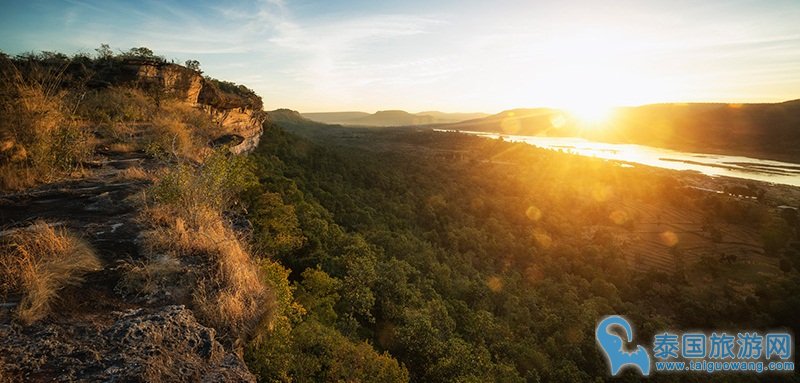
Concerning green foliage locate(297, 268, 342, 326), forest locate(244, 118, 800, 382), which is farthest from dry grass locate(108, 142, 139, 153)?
green foliage locate(297, 268, 342, 326)

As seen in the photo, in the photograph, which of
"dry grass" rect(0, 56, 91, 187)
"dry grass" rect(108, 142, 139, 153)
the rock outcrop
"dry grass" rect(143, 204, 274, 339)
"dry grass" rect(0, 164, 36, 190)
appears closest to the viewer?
"dry grass" rect(143, 204, 274, 339)

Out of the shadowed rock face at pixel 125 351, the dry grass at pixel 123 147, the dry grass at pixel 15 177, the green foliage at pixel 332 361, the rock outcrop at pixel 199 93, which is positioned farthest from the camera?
the rock outcrop at pixel 199 93

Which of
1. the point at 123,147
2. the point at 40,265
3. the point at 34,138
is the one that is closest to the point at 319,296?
the point at 123,147

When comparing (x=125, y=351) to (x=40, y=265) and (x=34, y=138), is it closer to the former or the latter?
(x=40, y=265)

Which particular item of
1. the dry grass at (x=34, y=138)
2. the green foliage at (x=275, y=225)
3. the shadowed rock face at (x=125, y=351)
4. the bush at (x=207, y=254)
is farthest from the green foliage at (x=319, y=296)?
the dry grass at (x=34, y=138)

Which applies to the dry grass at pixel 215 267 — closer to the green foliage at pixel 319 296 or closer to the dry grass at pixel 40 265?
the dry grass at pixel 40 265

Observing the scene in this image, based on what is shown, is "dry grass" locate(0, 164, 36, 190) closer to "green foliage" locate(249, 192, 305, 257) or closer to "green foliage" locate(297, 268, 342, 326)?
"green foliage" locate(249, 192, 305, 257)
